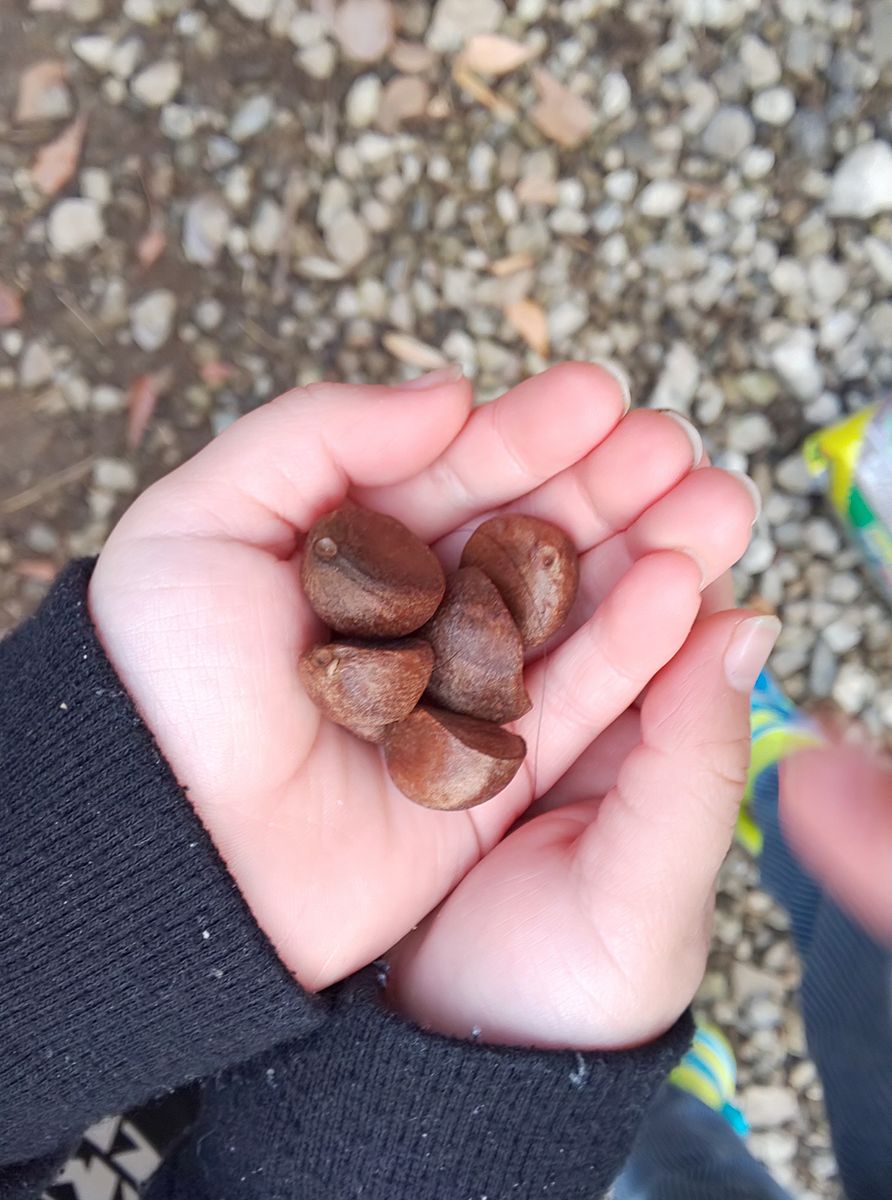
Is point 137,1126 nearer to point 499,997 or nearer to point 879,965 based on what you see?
point 499,997

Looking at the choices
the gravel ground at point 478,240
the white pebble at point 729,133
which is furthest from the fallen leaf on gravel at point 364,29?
the white pebble at point 729,133


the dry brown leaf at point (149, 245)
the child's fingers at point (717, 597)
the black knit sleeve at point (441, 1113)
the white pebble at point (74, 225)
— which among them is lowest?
the black knit sleeve at point (441, 1113)

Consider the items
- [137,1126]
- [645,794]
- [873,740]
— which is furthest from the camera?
[873,740]

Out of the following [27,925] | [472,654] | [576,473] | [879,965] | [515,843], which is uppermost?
[576,473]

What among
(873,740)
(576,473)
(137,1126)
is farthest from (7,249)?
(873,740)

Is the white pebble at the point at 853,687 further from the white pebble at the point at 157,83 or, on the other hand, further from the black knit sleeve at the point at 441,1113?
the white pebble at the point at 157,83

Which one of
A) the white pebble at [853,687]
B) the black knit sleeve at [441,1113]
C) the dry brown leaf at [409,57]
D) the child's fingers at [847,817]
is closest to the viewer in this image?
the child's fingers at [847,817]

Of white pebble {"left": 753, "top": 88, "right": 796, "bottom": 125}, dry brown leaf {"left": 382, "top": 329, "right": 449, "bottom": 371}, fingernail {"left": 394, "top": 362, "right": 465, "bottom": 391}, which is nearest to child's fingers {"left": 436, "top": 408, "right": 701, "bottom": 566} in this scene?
fingernail {"left": 394, "top": 362, "right": 465, "bottom": 391}
